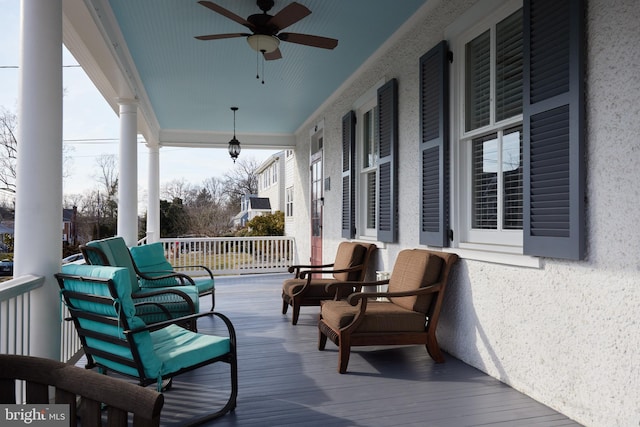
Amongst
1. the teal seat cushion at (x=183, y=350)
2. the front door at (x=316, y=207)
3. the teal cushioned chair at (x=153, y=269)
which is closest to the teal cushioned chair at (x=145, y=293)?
the teal cushioned chair at (x=153, y=269)

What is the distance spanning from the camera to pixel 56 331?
273 cm

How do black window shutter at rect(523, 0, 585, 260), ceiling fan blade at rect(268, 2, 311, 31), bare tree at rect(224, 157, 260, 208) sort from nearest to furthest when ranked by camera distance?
black window shutter at rect(523, 0, 585, 260), ceiling fan blade at rect(268, 2, 311, 31), bare tree at rect(224, 157, 260, 208)

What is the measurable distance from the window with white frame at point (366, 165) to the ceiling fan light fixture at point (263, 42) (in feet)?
7.03

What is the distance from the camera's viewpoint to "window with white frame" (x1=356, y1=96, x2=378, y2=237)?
19.1 ft

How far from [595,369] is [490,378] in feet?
3.09

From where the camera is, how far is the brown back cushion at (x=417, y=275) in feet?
11.7

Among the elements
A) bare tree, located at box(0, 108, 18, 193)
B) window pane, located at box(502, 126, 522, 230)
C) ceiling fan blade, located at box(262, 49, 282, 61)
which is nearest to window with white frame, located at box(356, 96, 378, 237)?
ceiling fan blade, located at box(262, 49, 282, 61)

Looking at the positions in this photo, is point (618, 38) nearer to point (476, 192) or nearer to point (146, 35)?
point (476, 192)

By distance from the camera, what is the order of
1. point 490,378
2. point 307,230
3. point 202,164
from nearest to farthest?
1. point 490,378
2. point 307,230
3. point 202,164

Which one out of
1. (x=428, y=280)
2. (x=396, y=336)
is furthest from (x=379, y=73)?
(x=396, y=336)

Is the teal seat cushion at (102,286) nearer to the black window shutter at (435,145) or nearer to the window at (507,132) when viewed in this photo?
the window at (507,132)

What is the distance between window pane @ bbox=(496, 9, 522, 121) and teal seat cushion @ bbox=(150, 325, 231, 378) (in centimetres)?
256

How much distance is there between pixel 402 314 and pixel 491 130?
5.21 ft

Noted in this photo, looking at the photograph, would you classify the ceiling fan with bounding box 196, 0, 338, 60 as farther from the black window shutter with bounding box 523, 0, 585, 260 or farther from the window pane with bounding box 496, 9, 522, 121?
the black window shutter with bounding box 523, 0, 585, 260
